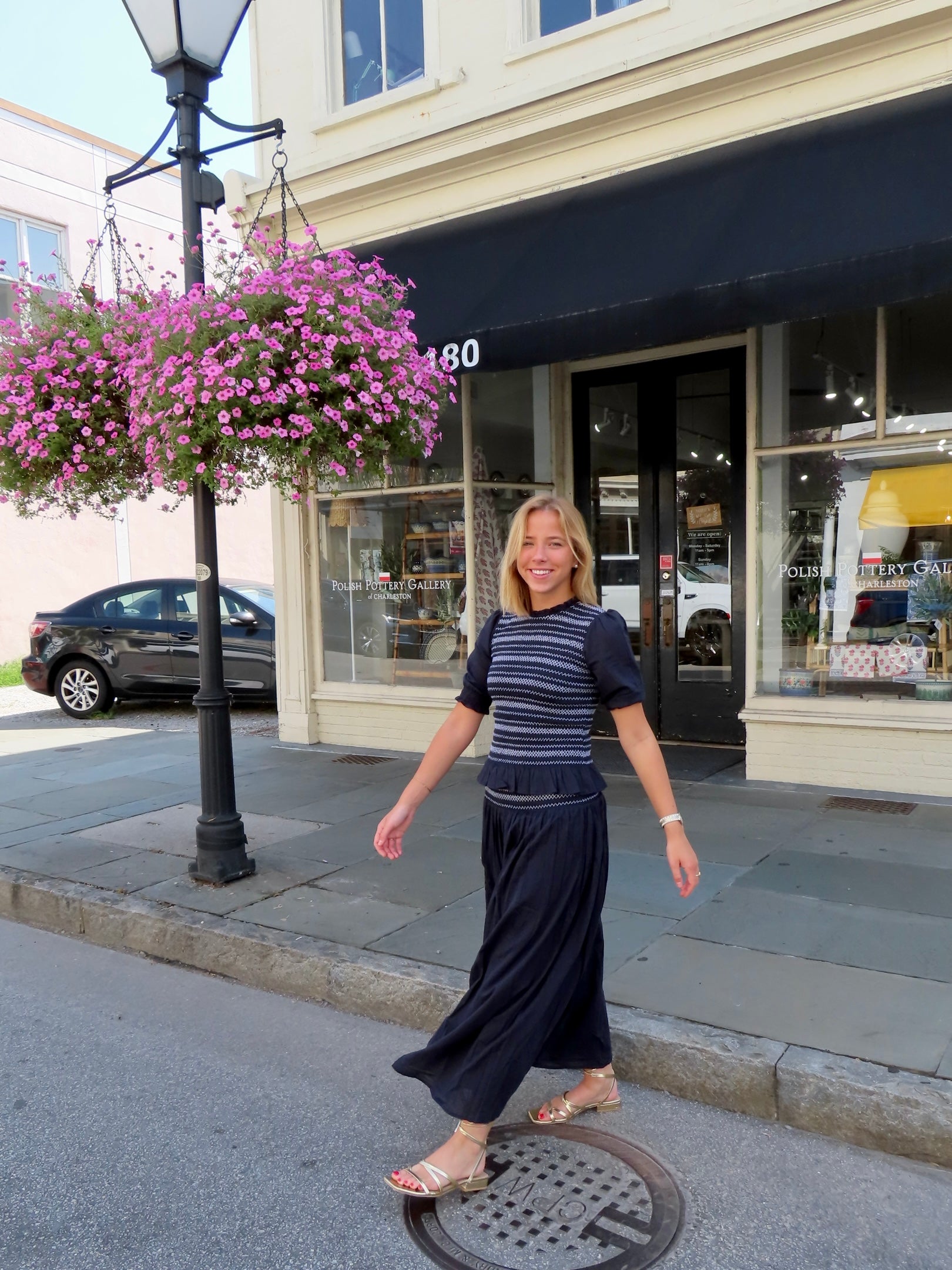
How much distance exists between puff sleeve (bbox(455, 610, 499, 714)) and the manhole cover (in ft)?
4.37

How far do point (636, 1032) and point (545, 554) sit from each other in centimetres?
173

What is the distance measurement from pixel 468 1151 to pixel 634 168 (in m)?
6.07

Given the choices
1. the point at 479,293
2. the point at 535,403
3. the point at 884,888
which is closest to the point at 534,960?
the point at 884,888

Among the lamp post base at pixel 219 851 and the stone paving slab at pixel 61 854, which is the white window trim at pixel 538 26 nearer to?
the lamp post base at pixel 219 851

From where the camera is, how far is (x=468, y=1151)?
2.82 meters

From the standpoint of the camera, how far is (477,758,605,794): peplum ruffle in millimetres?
2850

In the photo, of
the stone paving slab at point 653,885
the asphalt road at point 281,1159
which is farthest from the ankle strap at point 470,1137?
the stone paving slab at point 653,885

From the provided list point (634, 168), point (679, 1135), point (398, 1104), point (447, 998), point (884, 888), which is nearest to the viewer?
point (679, 1135)

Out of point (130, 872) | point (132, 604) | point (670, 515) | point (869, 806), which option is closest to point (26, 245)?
point (132, 604)

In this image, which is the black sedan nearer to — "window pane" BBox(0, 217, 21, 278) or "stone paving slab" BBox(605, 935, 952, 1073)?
"stone paving slab" BBox(605, 935, 952, 1073)

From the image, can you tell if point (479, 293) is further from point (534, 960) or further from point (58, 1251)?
point (58, 1251)

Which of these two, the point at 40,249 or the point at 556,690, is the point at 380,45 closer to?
the point at 556,690

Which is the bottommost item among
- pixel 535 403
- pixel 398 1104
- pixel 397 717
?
pixel 398 1104

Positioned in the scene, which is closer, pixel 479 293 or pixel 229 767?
pixel 229 767
